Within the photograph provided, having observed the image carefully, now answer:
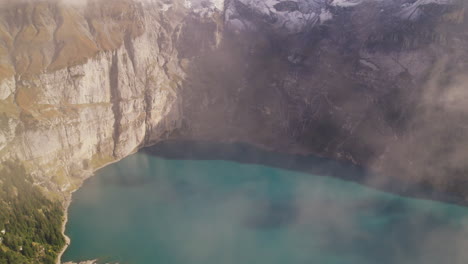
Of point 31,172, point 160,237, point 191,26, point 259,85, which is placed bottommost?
point 160,237

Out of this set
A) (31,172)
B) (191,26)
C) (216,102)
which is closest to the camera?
(31,172)

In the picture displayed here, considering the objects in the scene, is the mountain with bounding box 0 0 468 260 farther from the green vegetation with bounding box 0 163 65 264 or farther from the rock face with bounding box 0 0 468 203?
the green vegetation with bounding box 0 163 65 264

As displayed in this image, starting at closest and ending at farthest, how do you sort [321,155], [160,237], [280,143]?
[160,237] < [321,155] < [280,143]

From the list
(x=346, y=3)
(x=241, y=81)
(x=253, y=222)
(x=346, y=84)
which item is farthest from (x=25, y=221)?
(x=346, y=3)

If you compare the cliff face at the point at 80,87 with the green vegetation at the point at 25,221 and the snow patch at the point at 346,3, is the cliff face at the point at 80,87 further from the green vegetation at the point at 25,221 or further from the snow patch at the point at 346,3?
the snow patch at the point at 346,3

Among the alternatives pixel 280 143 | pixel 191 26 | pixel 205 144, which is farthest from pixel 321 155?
pixel 191 26

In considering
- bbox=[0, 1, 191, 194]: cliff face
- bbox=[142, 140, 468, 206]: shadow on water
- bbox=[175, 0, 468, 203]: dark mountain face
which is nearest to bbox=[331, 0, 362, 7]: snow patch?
bbox=[175, 0, 468, 203]: dark mountain face

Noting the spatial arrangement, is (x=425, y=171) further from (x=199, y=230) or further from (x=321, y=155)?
(x=199, y=230)

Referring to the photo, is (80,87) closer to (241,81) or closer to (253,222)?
(241,81)
